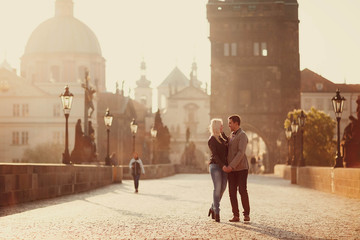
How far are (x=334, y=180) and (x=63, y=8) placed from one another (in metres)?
84.8

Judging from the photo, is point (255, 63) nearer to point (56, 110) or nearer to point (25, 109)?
point (56, 110)

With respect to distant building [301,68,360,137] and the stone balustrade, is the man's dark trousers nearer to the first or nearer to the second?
the stone balustrade

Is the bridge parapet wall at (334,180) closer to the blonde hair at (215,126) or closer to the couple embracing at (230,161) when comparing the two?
the couple embracing at (230,161)

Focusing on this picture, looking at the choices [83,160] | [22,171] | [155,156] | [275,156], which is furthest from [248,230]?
[275,156]

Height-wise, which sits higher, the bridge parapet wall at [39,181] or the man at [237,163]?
the man at [237,163]

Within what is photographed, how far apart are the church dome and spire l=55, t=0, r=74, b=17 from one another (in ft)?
2.45

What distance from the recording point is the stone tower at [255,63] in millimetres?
69500

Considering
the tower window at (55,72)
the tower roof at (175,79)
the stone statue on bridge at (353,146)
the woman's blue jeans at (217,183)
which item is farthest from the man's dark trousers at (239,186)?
the tower roof at (175,79)

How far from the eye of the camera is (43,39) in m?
99.5

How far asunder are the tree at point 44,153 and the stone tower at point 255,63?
17804mm

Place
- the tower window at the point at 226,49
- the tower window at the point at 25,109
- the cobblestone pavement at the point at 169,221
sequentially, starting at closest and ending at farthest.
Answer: the cobblestone pavement at the point at 169,221, the tower window at the point at 226,49, the tower window at the point at 25,109

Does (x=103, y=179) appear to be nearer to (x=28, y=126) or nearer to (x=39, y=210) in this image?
(x=39, y=210)

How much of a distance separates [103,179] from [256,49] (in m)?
44.4

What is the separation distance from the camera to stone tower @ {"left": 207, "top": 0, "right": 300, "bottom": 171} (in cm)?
6950
